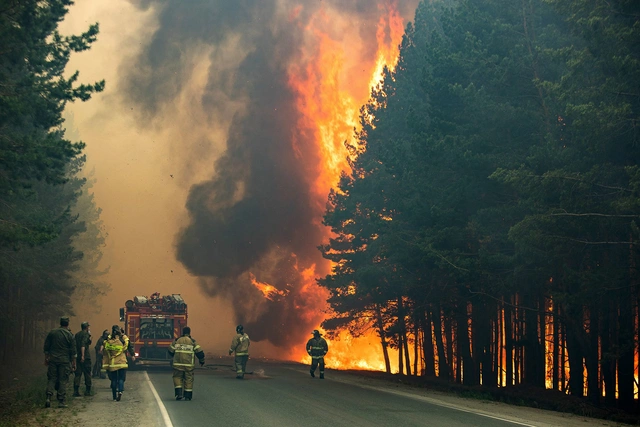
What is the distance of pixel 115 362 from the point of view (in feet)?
64.5

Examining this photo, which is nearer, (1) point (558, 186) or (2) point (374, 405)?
(2) point (374, 405)

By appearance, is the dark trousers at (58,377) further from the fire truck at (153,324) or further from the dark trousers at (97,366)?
the fire truck at (153,324)

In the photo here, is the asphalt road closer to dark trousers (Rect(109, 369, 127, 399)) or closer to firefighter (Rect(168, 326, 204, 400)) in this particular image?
firefighter (Rect(168, 326, 204, 400))

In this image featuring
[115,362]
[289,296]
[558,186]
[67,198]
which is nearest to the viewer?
[115,362]

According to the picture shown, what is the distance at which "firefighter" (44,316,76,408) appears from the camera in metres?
18.0

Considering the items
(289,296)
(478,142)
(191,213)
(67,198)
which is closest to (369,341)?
(289,296)

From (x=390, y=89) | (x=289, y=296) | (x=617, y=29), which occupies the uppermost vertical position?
(x=390, y=89)

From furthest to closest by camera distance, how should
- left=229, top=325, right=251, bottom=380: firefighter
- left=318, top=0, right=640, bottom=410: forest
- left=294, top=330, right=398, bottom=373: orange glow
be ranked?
left=294, top=330, right=398, bottom=373: orange glow, left=229, top=325, right=251, bottom=380: firefighter, left=318, top=0, right=640, bottom=410: forest

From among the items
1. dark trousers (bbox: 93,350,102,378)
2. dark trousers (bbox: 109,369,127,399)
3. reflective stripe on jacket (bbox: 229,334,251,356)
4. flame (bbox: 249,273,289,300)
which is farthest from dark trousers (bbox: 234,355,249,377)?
flame (bbox: 249,273,289,300)

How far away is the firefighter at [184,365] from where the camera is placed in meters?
19.4

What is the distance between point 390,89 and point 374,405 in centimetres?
2618

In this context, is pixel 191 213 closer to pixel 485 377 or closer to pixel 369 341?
pixel 369 341

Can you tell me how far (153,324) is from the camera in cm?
3472

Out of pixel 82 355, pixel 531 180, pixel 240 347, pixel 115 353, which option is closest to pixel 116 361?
pixel 115 353
